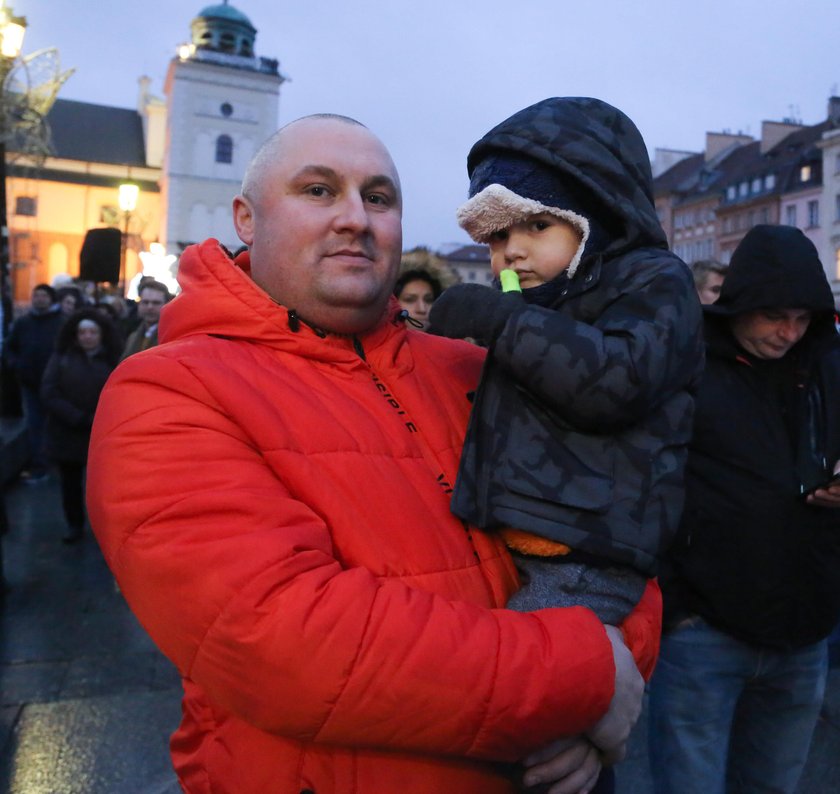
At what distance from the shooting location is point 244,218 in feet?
6.38

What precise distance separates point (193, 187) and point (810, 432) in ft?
180

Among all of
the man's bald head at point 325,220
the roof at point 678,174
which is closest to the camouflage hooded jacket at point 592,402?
the man's bald head at point 325,220

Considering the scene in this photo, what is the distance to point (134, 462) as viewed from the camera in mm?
1440

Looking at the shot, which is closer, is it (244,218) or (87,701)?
(244,218)

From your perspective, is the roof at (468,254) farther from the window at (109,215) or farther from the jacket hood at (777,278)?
the jacket hood at (777,278)

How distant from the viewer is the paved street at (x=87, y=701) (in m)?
3.69

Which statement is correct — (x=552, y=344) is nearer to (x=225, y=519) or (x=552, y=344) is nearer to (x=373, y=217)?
(x=373, y=217)

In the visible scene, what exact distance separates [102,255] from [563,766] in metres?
6.18

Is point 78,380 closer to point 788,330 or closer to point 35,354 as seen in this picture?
point 35,354

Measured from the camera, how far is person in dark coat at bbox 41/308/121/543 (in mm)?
7559

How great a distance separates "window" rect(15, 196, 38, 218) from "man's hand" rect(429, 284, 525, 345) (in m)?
65.3

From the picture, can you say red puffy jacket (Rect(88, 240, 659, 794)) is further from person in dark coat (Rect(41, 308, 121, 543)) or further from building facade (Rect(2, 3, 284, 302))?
building facade (Rect(2, 3, 284, 302))

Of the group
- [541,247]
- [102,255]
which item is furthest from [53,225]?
[541,247]

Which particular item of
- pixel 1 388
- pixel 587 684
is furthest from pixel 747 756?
pixel 1 388
